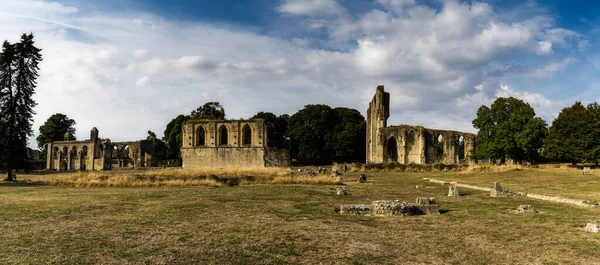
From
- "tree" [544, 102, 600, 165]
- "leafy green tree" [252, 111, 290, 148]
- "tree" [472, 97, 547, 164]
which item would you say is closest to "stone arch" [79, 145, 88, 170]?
"leafy green tree" [252, 111, 290, 148]

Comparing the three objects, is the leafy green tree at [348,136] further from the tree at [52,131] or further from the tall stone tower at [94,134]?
the tree at [52,131]

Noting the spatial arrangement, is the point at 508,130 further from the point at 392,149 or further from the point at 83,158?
the point at 83,158

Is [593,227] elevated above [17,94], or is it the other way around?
[17,94]

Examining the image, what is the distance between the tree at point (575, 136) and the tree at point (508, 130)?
189 centimetres

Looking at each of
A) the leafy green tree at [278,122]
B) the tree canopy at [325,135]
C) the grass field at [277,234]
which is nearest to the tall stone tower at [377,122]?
the tree canopy at [325,135]

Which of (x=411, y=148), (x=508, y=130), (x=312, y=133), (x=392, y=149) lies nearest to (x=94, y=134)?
(x=312, y=133)

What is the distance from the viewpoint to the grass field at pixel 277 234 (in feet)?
19.6

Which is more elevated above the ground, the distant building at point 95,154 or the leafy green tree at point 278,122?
the leafy green tree at point 278,122

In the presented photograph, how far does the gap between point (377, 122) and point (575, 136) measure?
23.0 metres

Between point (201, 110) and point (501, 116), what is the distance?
39822 millimetres

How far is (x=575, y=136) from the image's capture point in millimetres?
36938

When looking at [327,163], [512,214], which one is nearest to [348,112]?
[327,163]

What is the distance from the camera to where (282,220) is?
9070mm

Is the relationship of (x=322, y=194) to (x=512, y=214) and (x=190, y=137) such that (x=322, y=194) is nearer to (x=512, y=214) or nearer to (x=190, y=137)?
(x=512, y=214)
